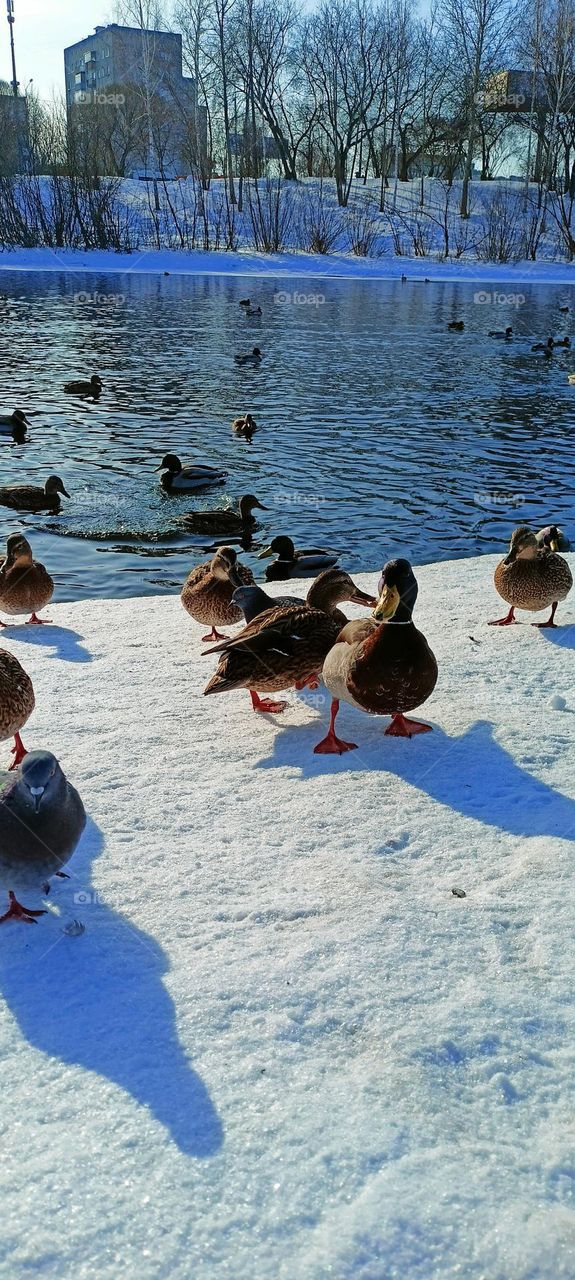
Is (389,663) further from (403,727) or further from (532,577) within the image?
(532,577)

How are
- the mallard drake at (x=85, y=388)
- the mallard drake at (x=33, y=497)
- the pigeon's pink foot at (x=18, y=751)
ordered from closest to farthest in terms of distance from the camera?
the pigeon's pink foot at (x=18, y=751) → the mallard drake at (x=33, y=497) → the mallard drake at (x=85, y=388)

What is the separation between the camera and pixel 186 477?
11.5 m

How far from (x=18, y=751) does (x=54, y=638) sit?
6.82ft

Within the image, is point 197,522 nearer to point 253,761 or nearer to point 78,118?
point 253,761

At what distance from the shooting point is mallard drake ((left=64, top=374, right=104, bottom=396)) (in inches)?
677

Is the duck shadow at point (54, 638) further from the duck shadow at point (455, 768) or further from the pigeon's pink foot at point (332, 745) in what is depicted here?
the pigeon's pink foot at point (332, 745)

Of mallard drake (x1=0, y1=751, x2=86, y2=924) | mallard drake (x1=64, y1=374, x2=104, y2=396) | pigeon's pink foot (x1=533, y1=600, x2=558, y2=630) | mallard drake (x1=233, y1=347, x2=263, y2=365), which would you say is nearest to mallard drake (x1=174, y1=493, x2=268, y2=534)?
pigeon's pink foot (x1=533, y1=600, x2=558, y2=630)

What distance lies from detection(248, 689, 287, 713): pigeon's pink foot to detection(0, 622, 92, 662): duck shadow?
135 cm

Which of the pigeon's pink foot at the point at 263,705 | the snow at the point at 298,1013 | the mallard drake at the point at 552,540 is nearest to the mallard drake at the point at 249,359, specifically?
the mallard drake at the point at 552,540

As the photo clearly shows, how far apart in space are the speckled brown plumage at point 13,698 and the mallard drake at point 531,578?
11.2 ft

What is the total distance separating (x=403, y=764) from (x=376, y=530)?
6.20 meters

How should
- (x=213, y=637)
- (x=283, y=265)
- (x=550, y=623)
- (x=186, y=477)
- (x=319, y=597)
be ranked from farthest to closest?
(x=283, y=265) → (x=186, y=477) → (x=213, y=637) → (x=550, y=623) → (x=319, y=597)

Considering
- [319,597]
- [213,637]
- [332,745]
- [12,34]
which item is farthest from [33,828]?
[12,34]

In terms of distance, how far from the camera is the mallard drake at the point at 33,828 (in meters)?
3.06
